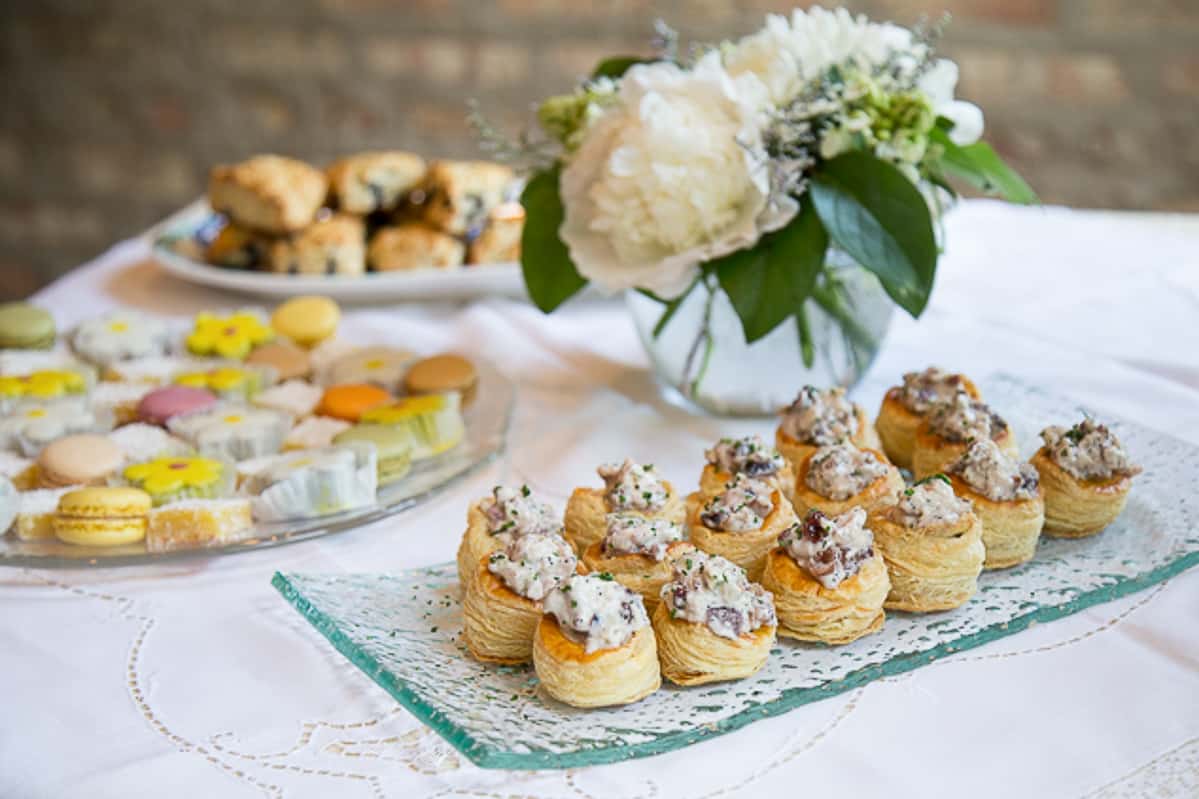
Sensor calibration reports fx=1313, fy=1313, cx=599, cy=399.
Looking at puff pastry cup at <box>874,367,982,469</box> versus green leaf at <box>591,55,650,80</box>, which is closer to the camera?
puff pastry cup at <box>874,367,982,469</box>

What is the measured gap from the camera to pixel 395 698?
0.93 meters

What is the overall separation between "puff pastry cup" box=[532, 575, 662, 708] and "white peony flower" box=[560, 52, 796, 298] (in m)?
0.47

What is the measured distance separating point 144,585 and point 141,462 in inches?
8.3

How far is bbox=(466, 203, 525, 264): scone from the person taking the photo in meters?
2.01

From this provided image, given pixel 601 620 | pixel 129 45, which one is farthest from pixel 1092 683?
pixel 129 45

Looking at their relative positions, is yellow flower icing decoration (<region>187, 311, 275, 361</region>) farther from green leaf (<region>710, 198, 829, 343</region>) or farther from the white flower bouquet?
green leaf (<region>710, 198, 829, 343</region>)

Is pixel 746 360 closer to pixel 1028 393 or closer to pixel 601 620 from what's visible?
pixel 1028 393

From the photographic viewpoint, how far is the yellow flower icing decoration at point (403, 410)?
1.45m

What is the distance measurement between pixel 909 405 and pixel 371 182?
41.9 inches

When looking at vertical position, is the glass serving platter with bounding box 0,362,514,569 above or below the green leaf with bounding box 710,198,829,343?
below

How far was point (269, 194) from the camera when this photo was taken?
198 cm

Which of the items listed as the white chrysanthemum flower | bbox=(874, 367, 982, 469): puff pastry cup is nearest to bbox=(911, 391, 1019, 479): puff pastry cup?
bbox=(874, 367, 982, 469): puff pastry cup

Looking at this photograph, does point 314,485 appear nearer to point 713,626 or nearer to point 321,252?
point 713,626

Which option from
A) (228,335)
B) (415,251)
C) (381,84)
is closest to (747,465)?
(228,335)
